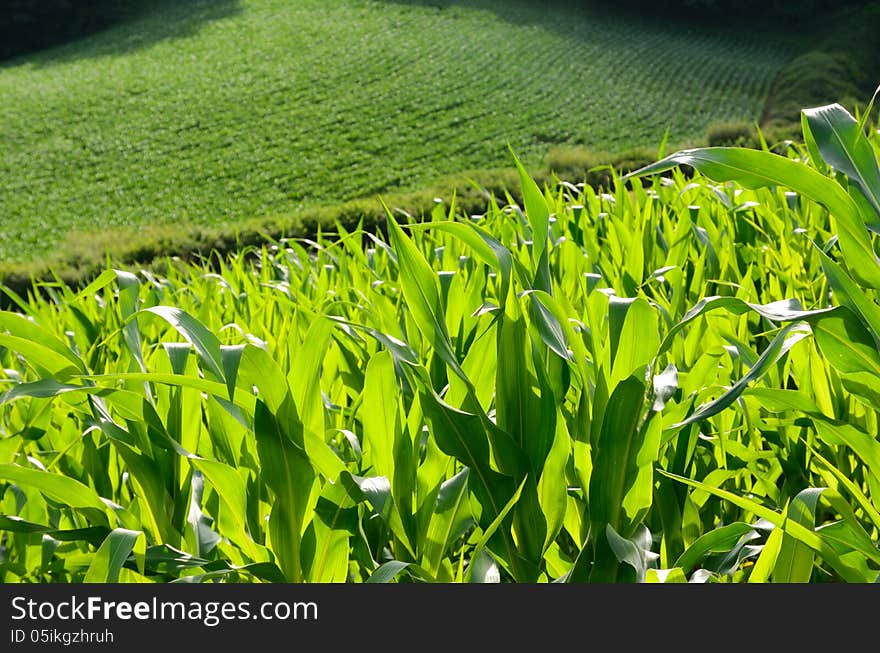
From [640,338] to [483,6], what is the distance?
3275cm

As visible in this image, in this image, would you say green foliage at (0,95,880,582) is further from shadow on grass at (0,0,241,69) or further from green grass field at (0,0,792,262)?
shadow on grass at (0,0,241,69)

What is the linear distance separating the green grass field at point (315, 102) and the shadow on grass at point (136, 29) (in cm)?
16

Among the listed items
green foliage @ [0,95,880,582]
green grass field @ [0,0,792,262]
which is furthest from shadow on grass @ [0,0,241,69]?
green foliage @ [0,95,880,582]

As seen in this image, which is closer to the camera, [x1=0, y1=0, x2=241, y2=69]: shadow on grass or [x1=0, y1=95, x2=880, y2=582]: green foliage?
[x1=0, y1=95, x2=880, y2=582]: green foliage

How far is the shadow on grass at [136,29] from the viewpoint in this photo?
26609mm

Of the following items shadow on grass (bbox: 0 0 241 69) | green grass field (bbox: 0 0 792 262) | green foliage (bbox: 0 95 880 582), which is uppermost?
shadow on grass (bbox: 0 0 241 69)

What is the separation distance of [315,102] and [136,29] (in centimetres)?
1263

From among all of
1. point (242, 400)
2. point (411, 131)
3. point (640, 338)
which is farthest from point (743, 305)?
point (411, 131)

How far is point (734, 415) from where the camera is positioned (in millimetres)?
1178

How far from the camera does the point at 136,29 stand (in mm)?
29094

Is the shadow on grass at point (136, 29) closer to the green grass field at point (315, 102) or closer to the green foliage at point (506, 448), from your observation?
the green grass field at point (315, 102)

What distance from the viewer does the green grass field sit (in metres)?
15.8

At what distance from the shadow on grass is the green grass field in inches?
6.2

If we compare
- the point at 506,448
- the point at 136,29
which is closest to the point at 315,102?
the point at 136,29
